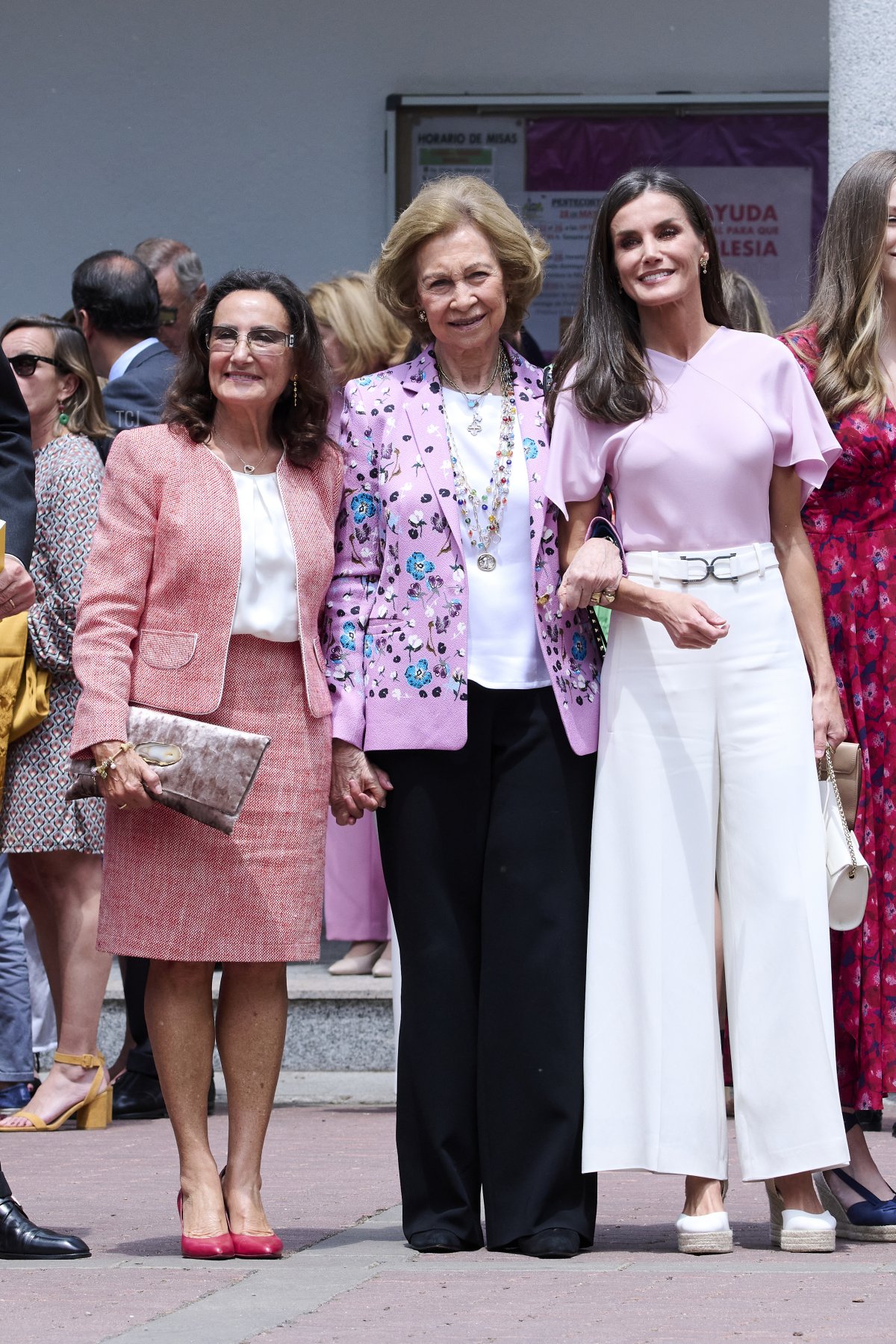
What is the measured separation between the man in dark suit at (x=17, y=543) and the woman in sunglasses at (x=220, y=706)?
0.18m

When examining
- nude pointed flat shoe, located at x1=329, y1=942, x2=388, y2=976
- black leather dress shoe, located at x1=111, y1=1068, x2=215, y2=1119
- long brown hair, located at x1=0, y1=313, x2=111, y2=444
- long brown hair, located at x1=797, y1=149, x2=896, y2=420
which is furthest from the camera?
nude pointed flat shoe, located at x1=329, y1=942, x2=388, y2=976

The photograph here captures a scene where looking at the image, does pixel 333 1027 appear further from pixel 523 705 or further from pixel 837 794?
pixel 837 794

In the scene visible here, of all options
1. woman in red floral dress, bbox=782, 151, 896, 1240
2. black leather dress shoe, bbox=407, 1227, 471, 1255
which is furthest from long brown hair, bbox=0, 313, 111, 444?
black leather dress shoe, bbox=407, 1227, 471, 1255

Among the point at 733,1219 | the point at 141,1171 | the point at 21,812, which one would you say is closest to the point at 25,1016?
the point at 21,812

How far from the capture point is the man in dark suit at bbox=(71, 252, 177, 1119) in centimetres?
677

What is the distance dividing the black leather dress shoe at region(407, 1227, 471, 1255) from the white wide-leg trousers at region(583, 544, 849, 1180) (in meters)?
0.32

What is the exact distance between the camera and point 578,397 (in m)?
4.52

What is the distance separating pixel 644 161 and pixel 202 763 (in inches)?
226

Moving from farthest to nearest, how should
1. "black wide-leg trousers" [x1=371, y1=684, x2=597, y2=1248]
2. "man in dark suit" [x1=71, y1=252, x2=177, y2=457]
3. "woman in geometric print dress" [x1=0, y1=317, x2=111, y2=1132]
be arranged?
"man in dark suit" [x1=71, y1=252, x2=177, y2=457], "woman in geometric print dress" [x1=0, y1=317, x2=111, y2=1132], "black wide-leg trousers" [x1=371, y1=684, x2=597, y2=1248]

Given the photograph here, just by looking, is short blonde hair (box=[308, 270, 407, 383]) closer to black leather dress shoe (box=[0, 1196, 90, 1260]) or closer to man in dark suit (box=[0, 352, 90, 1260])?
man in dark suit (box=[0, 352, 90, 1260])

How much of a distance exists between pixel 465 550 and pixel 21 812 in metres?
2.34

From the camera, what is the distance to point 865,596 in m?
4.76

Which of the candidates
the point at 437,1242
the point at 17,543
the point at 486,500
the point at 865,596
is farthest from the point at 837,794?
the point at 17,543

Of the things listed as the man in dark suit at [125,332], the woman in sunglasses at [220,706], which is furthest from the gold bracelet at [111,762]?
the man in dark suit at [125,332]
